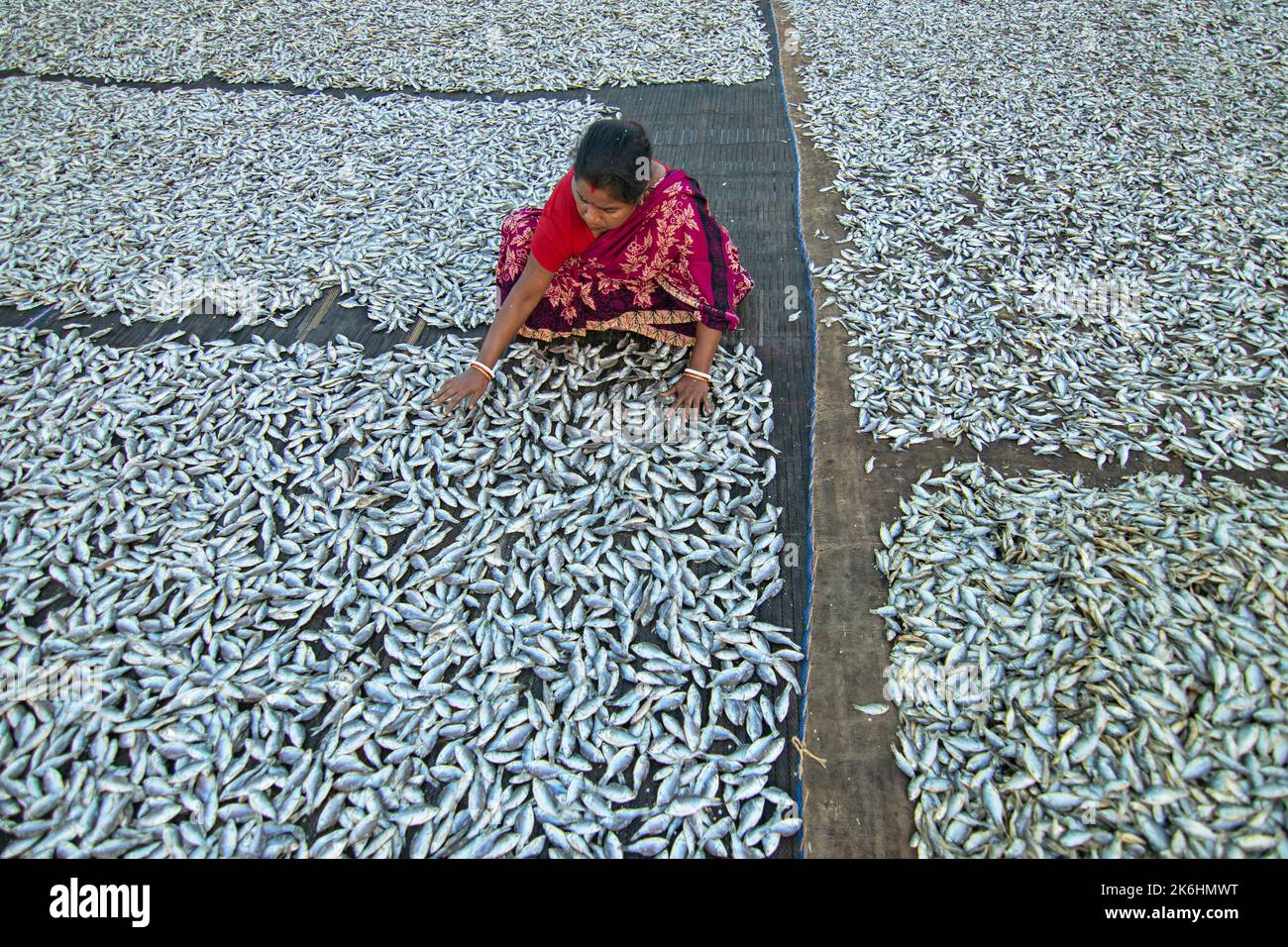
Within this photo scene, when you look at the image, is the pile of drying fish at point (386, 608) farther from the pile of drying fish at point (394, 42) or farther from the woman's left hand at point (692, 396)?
the pile of drying fish at point (394, 42)

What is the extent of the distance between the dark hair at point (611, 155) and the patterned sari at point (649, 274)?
1.54 ft

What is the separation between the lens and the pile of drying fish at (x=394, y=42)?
6129 millimetres

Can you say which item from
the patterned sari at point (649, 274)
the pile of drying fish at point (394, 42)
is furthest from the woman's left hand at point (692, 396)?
the pile of drying fish at point (394, 42)

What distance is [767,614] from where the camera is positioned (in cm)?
231

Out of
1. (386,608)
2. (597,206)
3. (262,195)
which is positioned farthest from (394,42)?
(386,608)

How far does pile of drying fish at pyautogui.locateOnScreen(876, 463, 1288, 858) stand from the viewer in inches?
68.1

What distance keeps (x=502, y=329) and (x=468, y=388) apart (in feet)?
0.96

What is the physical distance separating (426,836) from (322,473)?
60.0 inches

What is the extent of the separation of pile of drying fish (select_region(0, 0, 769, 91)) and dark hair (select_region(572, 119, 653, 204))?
451cm

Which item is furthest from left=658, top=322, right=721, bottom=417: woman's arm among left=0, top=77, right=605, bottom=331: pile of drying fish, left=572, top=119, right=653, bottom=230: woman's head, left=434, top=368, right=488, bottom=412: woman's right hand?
left=0, top=77, right=605, bottom=331: pile of drying fish

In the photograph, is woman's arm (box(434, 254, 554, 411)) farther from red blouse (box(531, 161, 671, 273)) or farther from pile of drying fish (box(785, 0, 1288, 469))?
pile of drying fish (box(785, 0, 1288, 469))

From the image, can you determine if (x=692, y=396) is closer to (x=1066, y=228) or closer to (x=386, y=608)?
(x=386, y=608)
